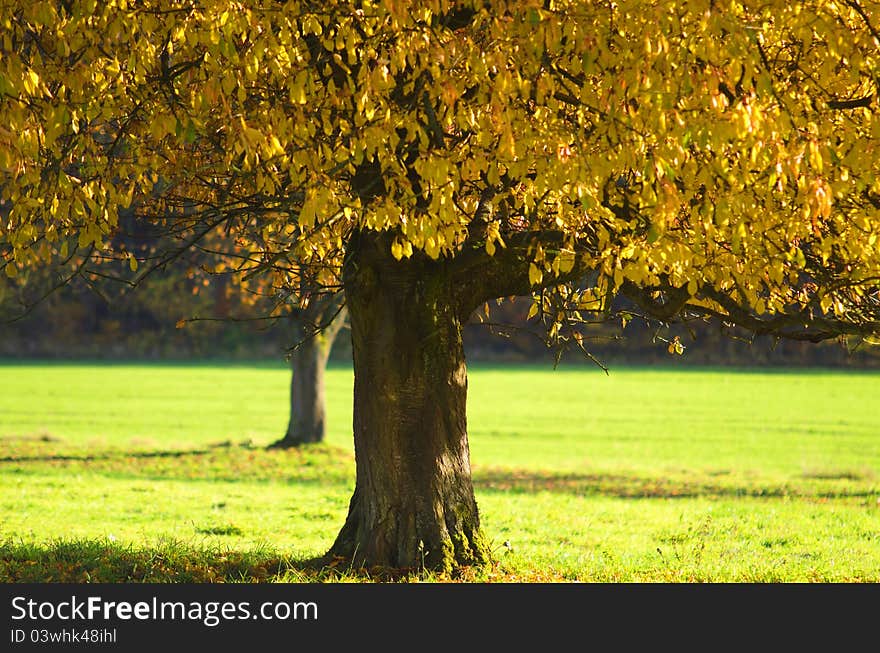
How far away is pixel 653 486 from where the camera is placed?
67.6 feet

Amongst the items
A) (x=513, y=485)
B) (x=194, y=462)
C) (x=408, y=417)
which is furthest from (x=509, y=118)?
(x=194, y=462)

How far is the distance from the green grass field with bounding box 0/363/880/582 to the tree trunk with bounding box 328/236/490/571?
1.45 ft

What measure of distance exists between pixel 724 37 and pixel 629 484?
49.7ft

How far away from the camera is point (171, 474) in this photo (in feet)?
67.9

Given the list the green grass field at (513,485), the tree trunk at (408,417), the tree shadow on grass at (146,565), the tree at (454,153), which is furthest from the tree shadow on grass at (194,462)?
the tree at (454,153)

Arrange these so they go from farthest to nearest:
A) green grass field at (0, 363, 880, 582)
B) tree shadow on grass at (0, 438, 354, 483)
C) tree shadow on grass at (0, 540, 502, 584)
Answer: tree shadow on grass at (0, 438, 354, 483)
green grass field at (0, 363, 880, 582)
tree shadow on grass at (0, 540, 502, 584)

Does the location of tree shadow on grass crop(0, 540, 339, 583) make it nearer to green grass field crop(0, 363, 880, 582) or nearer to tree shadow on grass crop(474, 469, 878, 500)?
green grass field crop(0, 363, 880, 582)

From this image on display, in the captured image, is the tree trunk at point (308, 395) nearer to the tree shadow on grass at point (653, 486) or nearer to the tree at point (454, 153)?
the tree shadow on grass at point (653, 486)

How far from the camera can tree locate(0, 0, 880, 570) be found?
6.46 meters

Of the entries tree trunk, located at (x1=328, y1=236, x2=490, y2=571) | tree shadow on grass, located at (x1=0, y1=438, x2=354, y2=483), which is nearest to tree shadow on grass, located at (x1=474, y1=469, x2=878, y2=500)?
tree shadow on grass, located at (x1=0, y1=438, x2=354, y2=483)

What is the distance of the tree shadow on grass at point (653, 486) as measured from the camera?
751 inches

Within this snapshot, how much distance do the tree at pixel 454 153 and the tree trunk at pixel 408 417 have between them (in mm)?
20

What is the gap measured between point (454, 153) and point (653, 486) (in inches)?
574

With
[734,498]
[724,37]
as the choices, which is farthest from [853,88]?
[734,498]
